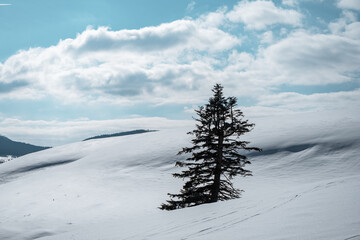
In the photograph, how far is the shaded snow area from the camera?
6629 mm

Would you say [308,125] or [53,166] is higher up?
[308,125]

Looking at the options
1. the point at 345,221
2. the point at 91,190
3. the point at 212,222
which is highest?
the point at 345,221

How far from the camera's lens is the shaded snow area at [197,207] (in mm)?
6629

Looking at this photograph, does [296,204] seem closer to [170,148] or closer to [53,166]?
[170,148]

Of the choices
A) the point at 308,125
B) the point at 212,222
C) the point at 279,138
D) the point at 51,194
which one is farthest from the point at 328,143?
the point at 51,194

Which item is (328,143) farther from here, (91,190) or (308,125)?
(91,190)

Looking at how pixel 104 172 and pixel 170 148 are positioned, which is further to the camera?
pixel 170 148

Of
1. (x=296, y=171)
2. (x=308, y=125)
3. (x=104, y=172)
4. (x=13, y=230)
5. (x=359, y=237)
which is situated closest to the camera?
(x=359, y=237)

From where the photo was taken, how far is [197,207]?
12.2m

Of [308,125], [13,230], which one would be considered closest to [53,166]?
[13,230]

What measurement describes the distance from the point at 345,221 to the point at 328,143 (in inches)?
1267

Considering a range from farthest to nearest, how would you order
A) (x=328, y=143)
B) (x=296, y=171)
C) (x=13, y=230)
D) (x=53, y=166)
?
(x=53, y=166)
(x=328, y=143)
(x=296, y=171)
(x=13, y=230)

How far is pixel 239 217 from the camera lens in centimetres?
812

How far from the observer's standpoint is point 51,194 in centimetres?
3028
